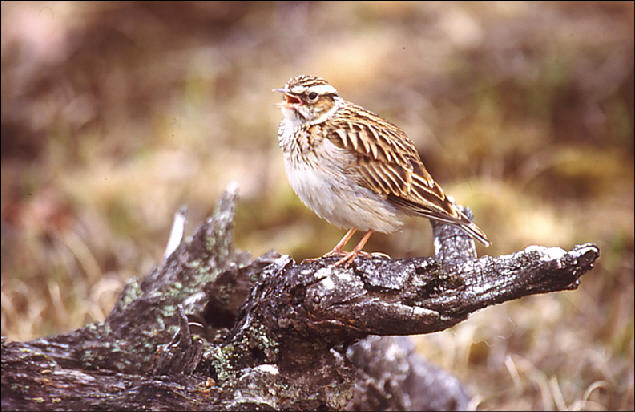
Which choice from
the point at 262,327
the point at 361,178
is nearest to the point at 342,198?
the point at 361,178

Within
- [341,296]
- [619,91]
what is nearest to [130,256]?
[341,296]

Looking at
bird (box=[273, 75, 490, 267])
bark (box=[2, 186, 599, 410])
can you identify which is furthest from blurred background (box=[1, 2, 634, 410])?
bird (box=[273, 75, 490, 267])

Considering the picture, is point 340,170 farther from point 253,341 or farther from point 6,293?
point 6,293

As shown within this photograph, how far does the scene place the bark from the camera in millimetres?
3434

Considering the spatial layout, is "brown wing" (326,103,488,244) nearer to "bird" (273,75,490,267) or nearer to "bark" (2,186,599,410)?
"bird" (273,75,490,267)

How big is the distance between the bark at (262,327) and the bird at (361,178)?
25cm

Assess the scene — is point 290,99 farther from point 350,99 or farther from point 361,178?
point 350,99

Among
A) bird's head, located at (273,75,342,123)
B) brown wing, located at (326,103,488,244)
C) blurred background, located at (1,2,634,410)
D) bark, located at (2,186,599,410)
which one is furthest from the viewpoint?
blurred background, located at (1,2,634,410)

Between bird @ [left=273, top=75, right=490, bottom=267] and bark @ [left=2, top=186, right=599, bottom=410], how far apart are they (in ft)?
0.82

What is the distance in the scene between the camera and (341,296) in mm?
3471

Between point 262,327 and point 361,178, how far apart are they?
35.5 inches

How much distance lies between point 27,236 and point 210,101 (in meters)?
2.98

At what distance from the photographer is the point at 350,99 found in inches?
363

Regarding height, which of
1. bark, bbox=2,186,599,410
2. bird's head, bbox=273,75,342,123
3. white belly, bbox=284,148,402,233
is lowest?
bark, bbox=2,186,599,410
